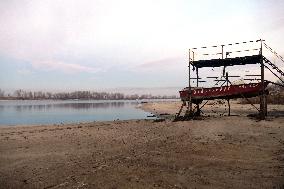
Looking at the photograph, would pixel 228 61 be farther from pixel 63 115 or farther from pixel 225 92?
pixel 63 115

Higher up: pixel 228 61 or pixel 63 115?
pixel 228 61

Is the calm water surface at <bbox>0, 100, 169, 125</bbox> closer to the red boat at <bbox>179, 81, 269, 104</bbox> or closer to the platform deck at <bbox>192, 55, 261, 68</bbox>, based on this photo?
the red boat at <bbox>179, 81, 269, 104</bbox>

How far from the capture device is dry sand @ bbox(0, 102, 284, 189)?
29.3 feet

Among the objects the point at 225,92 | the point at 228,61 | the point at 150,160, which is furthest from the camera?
the point at 228,61

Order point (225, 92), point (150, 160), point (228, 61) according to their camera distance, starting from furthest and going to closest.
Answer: point (228, 61)
point (225, 92)
point (150, 160)

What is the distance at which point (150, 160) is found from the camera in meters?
11.4

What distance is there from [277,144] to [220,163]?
4572 mm

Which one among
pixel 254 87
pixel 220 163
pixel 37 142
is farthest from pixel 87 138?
pixel 254 87

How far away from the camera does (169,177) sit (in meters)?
9.17

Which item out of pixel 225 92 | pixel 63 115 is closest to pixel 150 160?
pixel 225 92

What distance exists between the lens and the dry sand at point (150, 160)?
8.94 m

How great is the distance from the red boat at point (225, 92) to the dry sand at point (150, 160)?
6.57 m

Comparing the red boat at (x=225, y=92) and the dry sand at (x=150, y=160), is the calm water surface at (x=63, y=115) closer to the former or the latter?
the red boat at (x=225, y=92)

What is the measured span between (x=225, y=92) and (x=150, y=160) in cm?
1562
